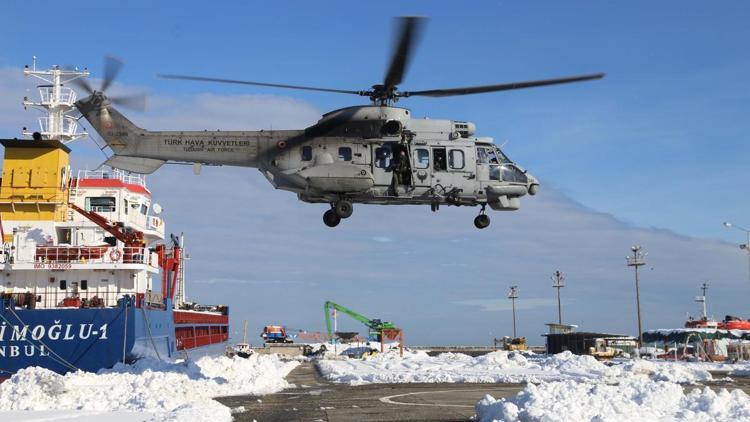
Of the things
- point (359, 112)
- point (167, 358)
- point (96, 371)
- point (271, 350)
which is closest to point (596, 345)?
point (271, 350)

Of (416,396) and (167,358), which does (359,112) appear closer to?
(416,396)

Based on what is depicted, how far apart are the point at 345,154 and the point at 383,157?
1.10 meters

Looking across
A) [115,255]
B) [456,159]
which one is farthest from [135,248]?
[456,159]

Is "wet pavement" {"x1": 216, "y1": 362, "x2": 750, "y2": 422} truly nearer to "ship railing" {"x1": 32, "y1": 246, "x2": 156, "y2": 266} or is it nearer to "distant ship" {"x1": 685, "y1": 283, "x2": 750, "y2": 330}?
"ship railing" {"x1": 32, "y1": 246, "x2": 156, "y2": 266}

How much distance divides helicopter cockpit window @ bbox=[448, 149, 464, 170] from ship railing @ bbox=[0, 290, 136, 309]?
56.5 ft

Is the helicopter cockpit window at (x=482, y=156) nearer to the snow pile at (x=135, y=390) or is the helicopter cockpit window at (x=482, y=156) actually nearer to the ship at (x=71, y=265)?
the snow pile at (x=135, y=390)

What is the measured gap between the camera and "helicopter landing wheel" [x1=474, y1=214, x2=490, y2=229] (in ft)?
80.9

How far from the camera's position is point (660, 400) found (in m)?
19.1

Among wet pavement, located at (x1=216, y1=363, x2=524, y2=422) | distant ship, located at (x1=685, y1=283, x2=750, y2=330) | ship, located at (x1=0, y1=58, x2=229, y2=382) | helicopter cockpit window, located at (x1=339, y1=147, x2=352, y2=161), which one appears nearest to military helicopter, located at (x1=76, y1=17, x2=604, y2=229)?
helicopter cockpit window, located at (x1=339, y1=147, x2=352, y2=161)

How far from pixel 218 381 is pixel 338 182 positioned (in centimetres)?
1222

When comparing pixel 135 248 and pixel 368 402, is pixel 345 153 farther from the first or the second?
pixel 135 248

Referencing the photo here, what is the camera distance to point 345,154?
23312 mm

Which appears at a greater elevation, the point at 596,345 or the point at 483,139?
the point at 483,139

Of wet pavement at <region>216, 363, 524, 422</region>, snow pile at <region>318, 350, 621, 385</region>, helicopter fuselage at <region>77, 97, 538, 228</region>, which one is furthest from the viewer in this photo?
snow pile at <region>318, 350, 621, 385</region>
